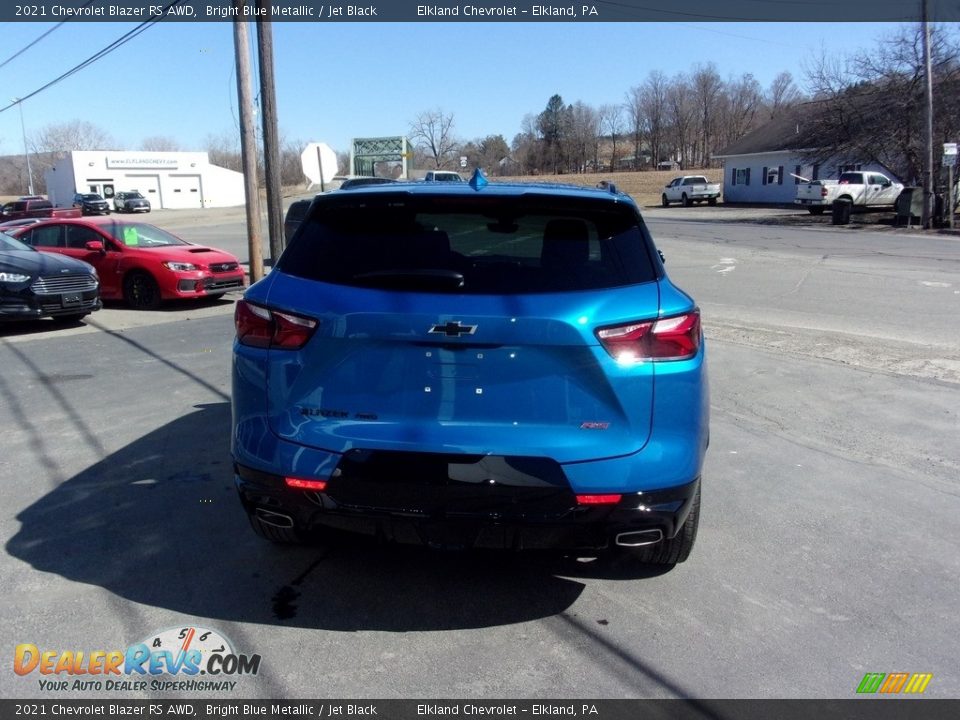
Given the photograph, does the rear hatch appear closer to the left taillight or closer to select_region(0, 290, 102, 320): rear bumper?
the left taillight

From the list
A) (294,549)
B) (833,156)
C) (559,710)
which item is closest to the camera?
(559,710)

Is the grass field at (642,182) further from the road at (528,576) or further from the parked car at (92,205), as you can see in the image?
the road at (528,576)

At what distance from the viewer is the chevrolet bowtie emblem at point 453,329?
3.10 metres

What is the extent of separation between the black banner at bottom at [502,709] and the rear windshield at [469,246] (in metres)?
1.55

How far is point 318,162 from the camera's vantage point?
17547 mm

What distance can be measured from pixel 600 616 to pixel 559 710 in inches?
27.9

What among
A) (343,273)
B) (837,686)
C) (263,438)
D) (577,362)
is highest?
(343,273)

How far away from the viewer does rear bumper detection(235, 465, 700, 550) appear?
10.2ft

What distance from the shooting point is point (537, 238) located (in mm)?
3492

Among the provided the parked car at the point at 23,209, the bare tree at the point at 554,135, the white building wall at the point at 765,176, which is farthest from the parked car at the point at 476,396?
the bare tree at the point at 554,135

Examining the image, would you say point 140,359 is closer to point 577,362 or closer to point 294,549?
point 294,549

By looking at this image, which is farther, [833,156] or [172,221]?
[172,221]

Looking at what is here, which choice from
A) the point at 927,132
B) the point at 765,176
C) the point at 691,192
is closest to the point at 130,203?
the point at 691,192

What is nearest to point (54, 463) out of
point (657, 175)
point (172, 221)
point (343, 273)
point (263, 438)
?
point (263, 438)
